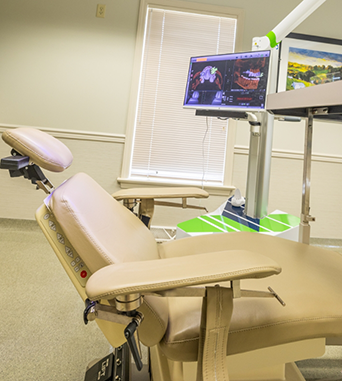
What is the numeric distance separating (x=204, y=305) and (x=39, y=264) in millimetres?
1822

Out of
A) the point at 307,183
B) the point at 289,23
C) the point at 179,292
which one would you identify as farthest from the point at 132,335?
the point at 289,23

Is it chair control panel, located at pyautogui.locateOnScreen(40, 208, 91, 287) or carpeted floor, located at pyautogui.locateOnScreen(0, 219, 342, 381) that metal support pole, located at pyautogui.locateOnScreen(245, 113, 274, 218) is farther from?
chair control panel, located at pyautogui.locateOnScreen(40, 208, 91, 287)

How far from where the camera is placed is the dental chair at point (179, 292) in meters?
0.57

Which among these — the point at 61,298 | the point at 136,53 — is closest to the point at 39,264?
the point at 61,298

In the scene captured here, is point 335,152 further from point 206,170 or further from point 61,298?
point 61,298

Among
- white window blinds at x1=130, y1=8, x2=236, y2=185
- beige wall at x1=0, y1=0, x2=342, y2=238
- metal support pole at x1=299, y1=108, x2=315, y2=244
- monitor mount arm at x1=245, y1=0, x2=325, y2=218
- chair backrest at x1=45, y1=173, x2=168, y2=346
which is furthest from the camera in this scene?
white window blinds at x1=130, y1=8, x2=236, y2=185

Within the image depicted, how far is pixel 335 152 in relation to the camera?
3035mm

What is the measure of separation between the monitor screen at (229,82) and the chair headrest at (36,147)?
1.14 m

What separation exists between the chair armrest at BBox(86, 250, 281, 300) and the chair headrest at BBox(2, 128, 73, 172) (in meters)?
0.37

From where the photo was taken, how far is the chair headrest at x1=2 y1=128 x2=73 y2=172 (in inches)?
31.0

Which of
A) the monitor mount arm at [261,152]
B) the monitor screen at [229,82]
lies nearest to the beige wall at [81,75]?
the monitor mount arm at [261,152]

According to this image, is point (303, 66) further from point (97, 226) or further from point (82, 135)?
point (97, 226)

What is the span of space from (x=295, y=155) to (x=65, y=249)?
2.70 m

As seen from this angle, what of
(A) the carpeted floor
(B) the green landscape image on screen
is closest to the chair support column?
(A) the carpeted floor
